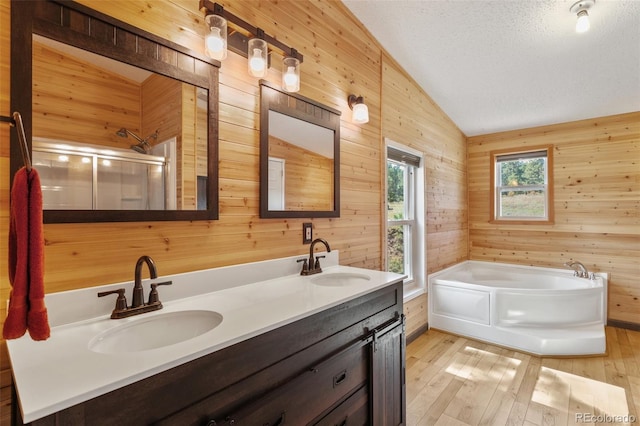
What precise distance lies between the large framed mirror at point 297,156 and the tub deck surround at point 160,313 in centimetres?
38

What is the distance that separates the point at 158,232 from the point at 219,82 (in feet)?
2.60

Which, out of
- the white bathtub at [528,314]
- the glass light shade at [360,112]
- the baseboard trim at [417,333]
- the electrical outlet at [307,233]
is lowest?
the baseboard trim at [417,333]

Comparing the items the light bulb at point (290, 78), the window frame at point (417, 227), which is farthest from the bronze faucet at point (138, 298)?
the window frame at point (417, 227)

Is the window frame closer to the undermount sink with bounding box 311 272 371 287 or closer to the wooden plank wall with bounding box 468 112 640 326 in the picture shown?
the undermount sink with bounding box 311 272 371 287

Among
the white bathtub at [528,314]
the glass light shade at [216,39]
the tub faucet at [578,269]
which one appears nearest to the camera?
the glass light shade at [216,39]

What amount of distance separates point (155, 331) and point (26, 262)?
0.55 m

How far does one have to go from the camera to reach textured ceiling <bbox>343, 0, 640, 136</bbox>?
7.10 feet

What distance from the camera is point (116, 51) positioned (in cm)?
119

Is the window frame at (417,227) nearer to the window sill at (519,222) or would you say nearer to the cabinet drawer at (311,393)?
the window sill at (519,222)

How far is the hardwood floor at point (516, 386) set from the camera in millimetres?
1985

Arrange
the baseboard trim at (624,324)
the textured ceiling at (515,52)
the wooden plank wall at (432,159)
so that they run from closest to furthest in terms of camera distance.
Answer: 1. the textured ceiling at (515,52)
2. the wooden plank wall at (432,159)
3. the baseboard trim at (624,324)

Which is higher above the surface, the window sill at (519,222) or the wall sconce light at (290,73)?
the wall sconce light at (290,73)

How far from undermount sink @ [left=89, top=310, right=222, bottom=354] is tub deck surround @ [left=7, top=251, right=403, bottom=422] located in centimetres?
2

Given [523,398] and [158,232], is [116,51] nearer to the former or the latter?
[158,232]
